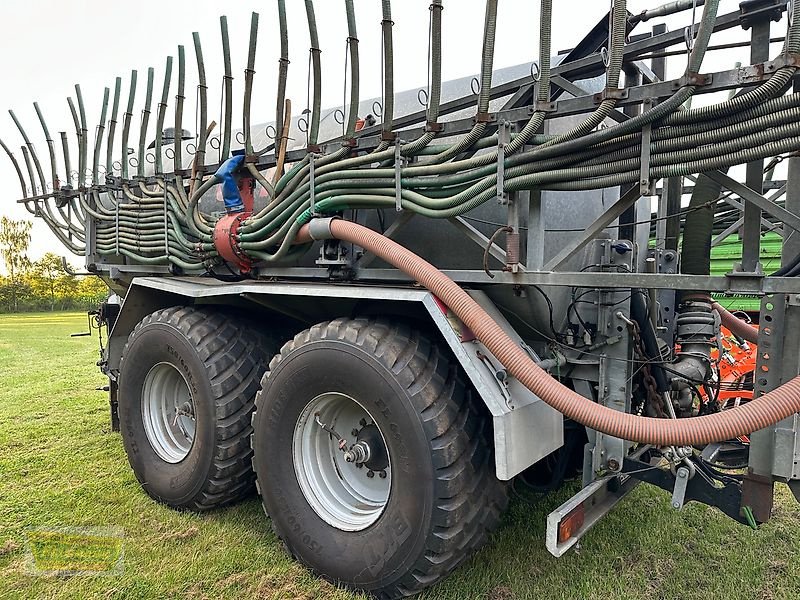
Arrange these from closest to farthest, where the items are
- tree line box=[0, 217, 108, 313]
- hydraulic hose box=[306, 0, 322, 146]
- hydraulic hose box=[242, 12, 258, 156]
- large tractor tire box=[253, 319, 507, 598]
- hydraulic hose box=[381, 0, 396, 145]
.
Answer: large tractor tire box=[253, 319, 507, 598] → hydraulic hose box=[381, 0, 396, 145] → hydraulic hose box=[306, 0, 322, 146] → hydraulic hose box=[242, 12, 258, 156] → tree line box=[0, 217, 108, 313]

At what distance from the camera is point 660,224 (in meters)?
3.36

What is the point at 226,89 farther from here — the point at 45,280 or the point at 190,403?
the point at 45,280

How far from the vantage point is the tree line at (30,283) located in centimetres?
3856

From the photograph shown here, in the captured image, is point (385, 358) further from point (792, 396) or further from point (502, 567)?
point (792, 396)

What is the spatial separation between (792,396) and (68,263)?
5467 mm

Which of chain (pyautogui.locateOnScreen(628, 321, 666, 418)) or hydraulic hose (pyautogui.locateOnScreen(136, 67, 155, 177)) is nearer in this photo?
chain (pyautogui.locateOnScreen(628, 321, 666, 418))

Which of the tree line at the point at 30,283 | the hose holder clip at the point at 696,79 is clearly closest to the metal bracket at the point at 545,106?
the hose holder clip at the point at 696,79

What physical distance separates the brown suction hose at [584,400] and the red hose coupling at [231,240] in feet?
3.23

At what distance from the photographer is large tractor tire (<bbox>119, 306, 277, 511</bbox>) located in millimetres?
3455

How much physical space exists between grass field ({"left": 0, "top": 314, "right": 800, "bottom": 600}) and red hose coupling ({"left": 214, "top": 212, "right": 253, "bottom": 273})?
151 cm

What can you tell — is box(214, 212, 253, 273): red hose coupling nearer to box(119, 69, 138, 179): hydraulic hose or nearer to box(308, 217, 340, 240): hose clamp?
box(308, 217, 340, 240): hose clamp

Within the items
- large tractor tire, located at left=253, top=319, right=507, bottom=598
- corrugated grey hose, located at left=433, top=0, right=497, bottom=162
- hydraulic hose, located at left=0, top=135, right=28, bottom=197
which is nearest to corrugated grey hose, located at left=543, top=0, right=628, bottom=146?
corrugated grey hose, located at left=433, top=0, right=497, bottom=162

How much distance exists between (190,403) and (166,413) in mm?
300

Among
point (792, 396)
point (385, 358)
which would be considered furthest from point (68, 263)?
point (792, 396)
